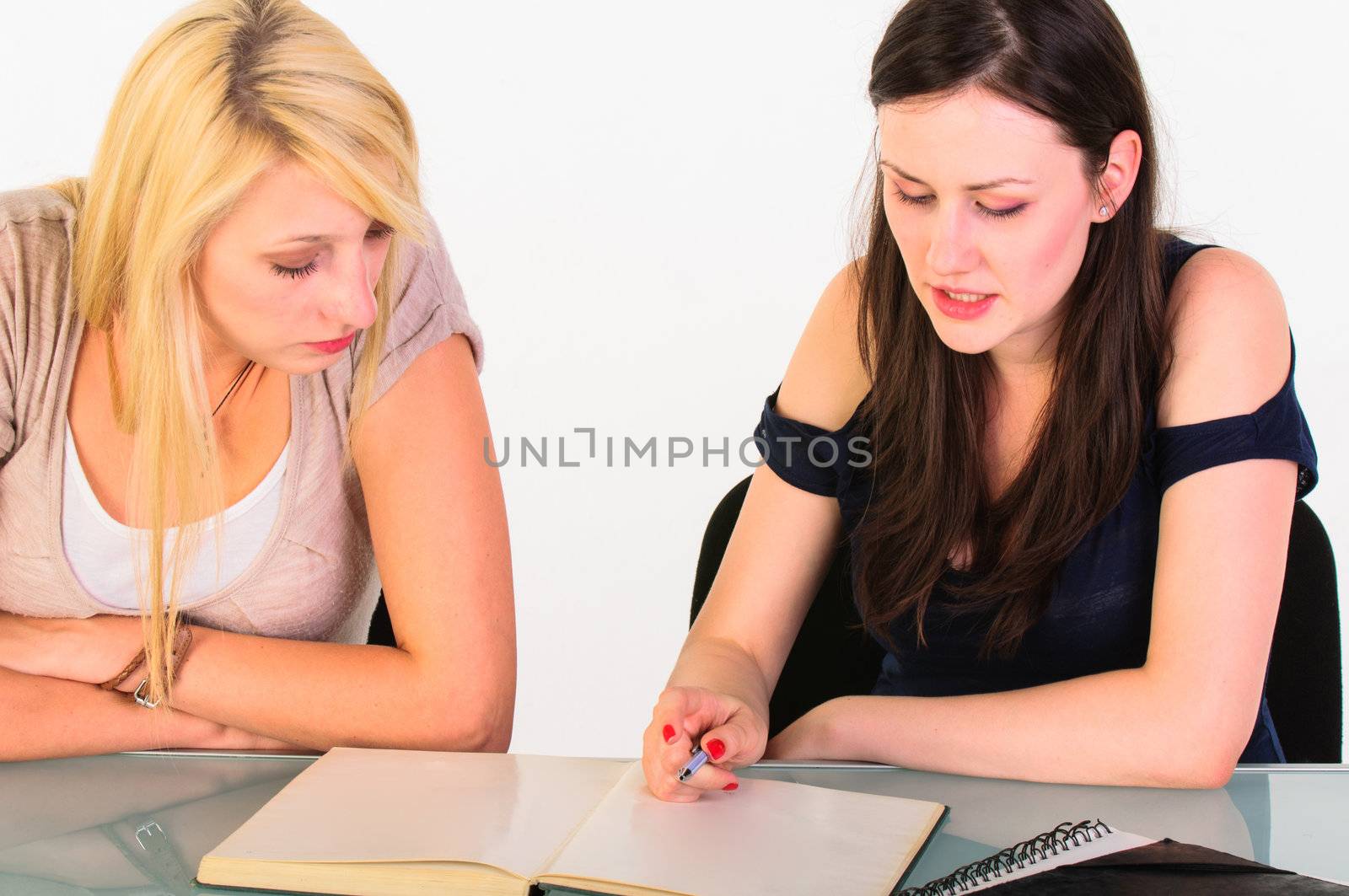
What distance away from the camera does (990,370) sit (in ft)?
4.99

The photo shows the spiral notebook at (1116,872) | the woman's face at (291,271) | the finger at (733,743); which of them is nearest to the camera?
the spiral notebook at (1116,872)

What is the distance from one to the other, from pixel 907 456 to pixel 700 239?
1.60m

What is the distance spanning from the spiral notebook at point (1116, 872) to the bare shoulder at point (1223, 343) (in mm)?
466

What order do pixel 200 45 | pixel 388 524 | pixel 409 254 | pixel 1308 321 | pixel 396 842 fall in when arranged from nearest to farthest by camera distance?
pixel 396 842 → pixel 200 45 → pixel 388 524 → pixel 409 254 → pixel 1308 321

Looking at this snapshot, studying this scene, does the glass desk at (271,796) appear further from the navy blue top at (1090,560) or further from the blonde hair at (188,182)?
the navy blue top at (1090,560)

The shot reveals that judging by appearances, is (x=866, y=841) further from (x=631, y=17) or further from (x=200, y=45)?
(x=631, y=17)

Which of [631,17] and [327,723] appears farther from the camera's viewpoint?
[631,17]

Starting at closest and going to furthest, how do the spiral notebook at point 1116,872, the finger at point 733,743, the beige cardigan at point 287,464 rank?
1. the spiral notebook at point 1116,872
2. the finger at point 733,743
3. the beige cardigan at point 287,464

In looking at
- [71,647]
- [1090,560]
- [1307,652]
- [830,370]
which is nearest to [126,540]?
[71,647]

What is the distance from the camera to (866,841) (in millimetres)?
1046

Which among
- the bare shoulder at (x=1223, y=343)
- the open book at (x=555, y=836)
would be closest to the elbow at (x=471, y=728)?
the open book at (x=555, y=836)

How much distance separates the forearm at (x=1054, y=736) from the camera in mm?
1176

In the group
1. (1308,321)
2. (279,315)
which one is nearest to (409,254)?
(279,315)

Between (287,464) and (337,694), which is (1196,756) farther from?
(287,464)
